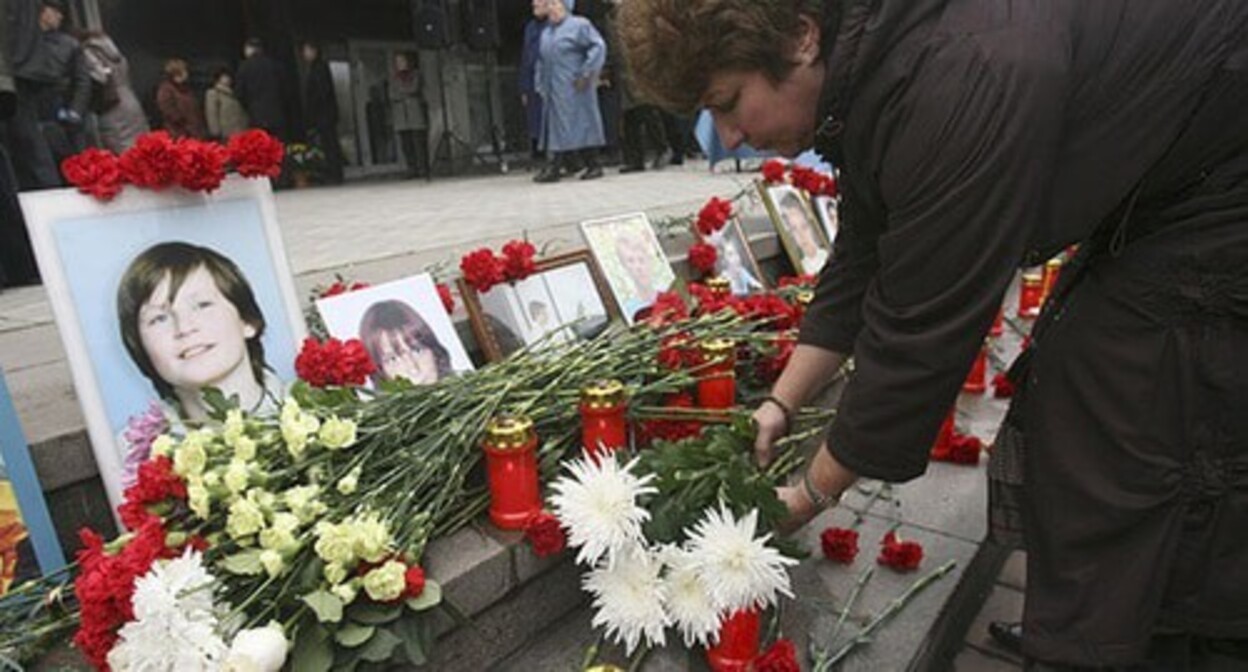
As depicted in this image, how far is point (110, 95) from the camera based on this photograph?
5574 mm

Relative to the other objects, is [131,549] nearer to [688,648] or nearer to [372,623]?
[372,623]

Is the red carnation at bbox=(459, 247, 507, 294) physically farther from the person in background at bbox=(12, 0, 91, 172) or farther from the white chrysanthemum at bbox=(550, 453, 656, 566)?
the person in background at bbox=(12, 0, 91, 172)

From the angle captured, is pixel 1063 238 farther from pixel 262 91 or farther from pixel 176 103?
pixel 262 91

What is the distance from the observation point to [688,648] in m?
1.30

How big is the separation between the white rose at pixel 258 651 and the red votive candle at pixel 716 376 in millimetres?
971

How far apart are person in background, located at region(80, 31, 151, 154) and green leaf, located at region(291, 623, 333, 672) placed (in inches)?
212

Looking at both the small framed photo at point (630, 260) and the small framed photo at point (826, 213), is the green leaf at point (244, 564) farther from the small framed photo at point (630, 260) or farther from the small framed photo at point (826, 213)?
the small framed photo at point (826, 213)

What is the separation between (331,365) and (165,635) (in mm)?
706

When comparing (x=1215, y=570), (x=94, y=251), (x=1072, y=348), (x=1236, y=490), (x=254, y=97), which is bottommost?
(x=1215, y=570)

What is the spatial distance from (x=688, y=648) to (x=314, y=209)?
543cm

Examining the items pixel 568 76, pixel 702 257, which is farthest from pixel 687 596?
pixel 568 76

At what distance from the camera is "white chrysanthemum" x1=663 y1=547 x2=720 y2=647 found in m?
1.17

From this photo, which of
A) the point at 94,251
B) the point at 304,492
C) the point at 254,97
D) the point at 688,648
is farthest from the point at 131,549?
the point at 254,97

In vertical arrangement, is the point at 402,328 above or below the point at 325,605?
above
